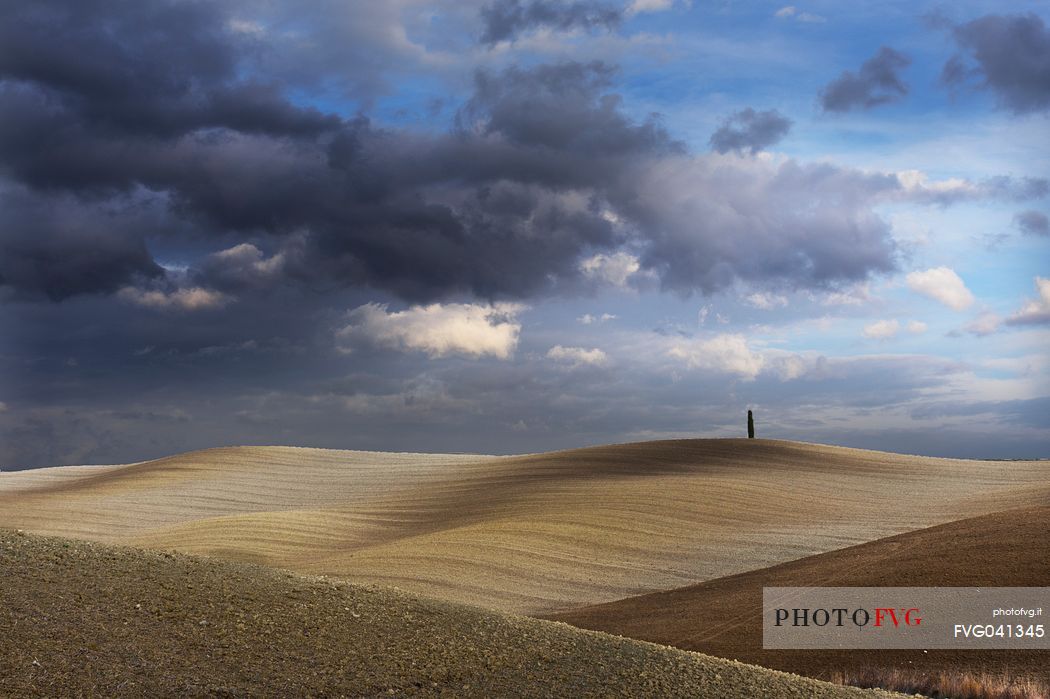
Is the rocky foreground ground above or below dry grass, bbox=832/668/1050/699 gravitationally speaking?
above

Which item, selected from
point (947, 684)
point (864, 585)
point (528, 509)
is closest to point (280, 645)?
point (947, 684)

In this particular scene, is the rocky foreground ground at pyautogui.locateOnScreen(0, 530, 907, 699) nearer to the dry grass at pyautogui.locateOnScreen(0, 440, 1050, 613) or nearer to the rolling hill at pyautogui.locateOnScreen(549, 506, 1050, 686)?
the rolling hill at pyautogui.locateOnScreen(549, 506, 1050, 686)

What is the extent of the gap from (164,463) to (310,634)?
119ft

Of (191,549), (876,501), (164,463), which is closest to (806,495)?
(876,501)

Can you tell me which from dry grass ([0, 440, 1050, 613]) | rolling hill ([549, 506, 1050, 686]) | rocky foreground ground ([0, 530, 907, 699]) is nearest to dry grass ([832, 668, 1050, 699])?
rolling hill ([549, 506, 1050, 686])

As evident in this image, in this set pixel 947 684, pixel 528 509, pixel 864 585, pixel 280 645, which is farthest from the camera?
pixel 528 509

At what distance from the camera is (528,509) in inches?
987

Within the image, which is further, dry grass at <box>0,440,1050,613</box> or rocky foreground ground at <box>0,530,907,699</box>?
dry grass at <box>0,440,1050,613</box>

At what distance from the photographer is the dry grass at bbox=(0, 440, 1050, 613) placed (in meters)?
18.9

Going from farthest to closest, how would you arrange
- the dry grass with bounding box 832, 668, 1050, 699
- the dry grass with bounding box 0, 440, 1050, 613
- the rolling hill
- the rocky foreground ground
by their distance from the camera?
the dry grass with bounding box 0, 440, 1050, 613 < the rolling hill < the dry grass with bounding box 832, 668, 1050, 699 < the rocky foreground ground

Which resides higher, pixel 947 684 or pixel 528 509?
pixel 528 509

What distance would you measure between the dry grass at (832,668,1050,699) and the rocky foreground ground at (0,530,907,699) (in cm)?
173

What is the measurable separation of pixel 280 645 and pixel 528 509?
17618 millimetres

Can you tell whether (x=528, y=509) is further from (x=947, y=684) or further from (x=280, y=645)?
(x=280, y=645)
